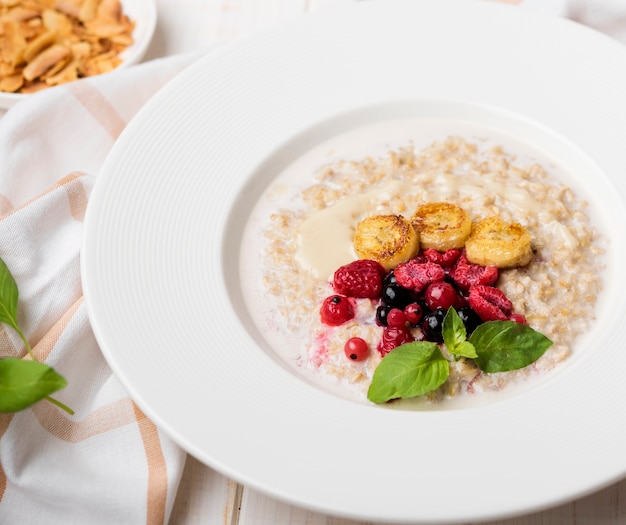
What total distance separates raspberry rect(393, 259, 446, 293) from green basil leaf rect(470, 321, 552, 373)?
25cm

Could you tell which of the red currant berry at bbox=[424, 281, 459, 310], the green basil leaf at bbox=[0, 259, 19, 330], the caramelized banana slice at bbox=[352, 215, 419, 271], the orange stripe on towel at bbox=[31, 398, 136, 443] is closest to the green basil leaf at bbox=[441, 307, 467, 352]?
the red currant berry at bbox=[424, 281, 459, 310]

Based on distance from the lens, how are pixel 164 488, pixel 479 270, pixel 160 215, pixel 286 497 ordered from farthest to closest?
pixel 160 215, pixel 479 270, pixel 164 488, pixel 286 497

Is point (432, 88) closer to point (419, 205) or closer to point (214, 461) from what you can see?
point (419, 205)

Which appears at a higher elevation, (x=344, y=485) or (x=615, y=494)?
(x=344, y=485)

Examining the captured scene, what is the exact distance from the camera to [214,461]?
6.61 feet

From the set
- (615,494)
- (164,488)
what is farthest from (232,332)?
(615,494)

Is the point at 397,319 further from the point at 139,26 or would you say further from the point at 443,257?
the point at 139,26

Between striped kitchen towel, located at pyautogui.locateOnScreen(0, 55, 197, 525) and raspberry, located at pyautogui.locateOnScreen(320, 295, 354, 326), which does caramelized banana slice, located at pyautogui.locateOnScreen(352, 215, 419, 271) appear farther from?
striped kitchen towel, located at pyautogui.locateOnScreen(0, 55, 197, 525)

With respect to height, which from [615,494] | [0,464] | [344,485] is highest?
[344,485]

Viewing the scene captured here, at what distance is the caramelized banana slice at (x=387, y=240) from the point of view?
250 centimetres

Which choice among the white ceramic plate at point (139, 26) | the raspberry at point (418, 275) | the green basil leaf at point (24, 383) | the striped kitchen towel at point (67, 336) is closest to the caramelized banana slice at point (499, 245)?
the raspberry at point (418, 275)

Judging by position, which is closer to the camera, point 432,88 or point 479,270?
point 479,270

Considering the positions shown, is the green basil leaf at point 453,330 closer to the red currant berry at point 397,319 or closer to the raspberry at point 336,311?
the red currant berry at point 397,319

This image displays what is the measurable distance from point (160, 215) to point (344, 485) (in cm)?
112
